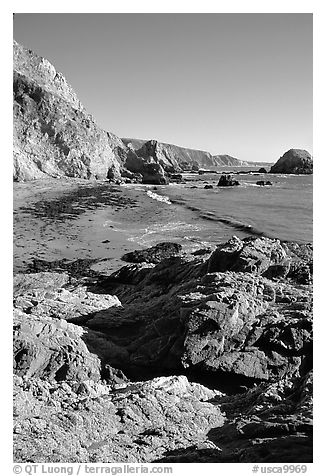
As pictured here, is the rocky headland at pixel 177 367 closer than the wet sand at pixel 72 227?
Yes

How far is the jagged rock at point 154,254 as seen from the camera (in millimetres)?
18172

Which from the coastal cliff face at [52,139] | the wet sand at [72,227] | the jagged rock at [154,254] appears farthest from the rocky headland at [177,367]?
the coastal cliff face at [52,139]

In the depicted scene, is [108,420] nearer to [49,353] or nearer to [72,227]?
[49,353]

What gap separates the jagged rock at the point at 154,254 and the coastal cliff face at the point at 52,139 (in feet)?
148

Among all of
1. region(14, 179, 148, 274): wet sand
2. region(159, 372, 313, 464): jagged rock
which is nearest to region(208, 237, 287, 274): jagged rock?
region(159, 372, 313, 464): jagged rock

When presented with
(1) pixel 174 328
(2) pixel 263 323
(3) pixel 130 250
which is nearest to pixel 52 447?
(1) pixel 174 328

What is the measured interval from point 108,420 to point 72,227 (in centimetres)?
2318

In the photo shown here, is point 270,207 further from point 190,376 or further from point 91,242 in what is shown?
point 190,376

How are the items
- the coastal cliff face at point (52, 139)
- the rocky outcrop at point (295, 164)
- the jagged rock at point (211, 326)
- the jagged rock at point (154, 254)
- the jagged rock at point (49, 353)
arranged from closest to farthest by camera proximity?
the jagged rock at point (49, 353) < the jagged rock at point (211, 326) < the jagged rock at point (154, 254) < the coastal cliff face at point (52, 139) < the rocky outcrop at point (295, 164)

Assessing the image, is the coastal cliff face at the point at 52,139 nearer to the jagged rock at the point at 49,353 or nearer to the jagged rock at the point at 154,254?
the jagged rock at the point at 154,254

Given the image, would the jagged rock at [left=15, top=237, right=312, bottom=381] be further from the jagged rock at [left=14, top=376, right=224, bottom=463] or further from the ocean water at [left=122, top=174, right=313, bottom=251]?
the ocean water at [left=122, top=174, right=313, bottom=251]

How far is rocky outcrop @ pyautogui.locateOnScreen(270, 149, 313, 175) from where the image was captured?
352ft

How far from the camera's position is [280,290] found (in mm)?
7836

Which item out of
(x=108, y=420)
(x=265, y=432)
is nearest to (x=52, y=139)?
(x=108, y=420)
